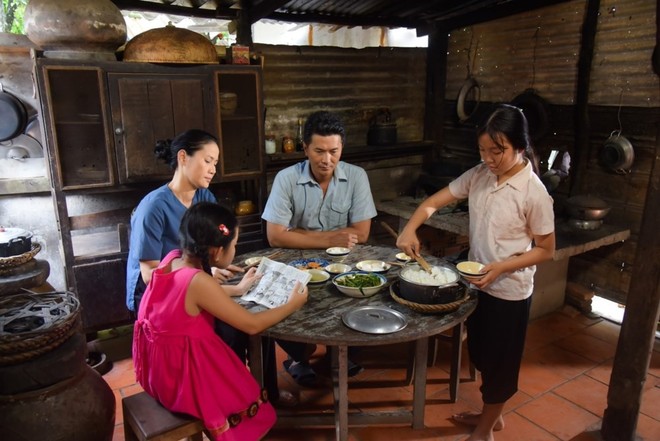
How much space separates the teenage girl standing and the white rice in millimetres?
172

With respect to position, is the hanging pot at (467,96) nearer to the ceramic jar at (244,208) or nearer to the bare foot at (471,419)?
the ceramic jar at (244,208)

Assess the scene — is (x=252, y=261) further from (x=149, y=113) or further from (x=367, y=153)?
(x=367, y=153)

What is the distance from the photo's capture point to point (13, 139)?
14.6 feet

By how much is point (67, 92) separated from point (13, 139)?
805mm

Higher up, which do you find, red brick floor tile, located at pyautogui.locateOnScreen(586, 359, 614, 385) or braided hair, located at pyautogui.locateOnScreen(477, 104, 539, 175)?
braided hair, located at pyautogui.locateOnScreen(477, 104, 539, 175)

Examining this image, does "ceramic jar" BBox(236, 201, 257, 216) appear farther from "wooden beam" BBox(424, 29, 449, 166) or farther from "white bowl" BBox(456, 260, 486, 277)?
"wooden beam" BBox(424, 29, 449, 166)

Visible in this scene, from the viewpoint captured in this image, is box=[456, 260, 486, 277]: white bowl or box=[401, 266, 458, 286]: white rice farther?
box=[401, 266, 458, 286]: white rice

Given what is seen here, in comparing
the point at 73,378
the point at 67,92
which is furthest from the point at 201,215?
the point at 67,92

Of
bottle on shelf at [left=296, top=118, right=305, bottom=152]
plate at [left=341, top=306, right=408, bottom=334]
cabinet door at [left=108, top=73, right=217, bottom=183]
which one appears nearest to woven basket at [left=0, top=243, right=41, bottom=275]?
cabinet door at [left=108, top=73, right=217, bottom=183]

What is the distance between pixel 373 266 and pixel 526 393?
Answer: 5.88ft

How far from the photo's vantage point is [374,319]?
100.0 inches

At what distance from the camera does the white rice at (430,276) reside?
9.23ft

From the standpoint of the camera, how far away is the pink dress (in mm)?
2330

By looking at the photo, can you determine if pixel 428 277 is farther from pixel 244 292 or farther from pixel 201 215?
pixel 201 215
